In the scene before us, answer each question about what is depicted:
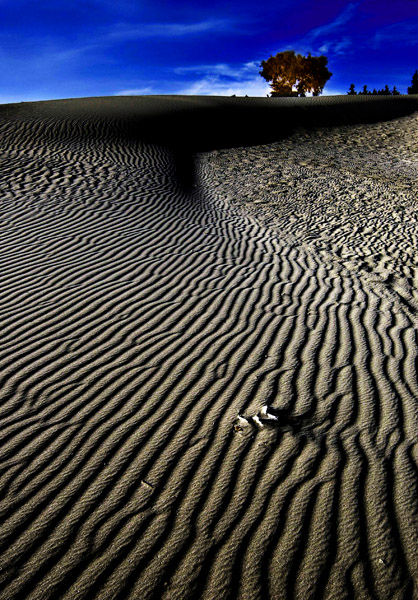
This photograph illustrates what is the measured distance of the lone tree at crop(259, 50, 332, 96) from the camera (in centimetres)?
5328

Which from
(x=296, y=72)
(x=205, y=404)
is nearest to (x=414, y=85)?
(x=296, y=72)

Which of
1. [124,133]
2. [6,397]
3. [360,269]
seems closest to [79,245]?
[6,397]

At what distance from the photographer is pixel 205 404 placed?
3.59 metres

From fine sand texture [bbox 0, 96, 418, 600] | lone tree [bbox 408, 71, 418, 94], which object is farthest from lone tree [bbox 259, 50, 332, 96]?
fine sand texture [bbox 0, 96, 418, 600]

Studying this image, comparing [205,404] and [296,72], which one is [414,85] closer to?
[296,72]

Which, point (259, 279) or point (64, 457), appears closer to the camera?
point (64, 457)

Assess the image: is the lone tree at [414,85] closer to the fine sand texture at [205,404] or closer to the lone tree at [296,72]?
the lone tree at [296,72]

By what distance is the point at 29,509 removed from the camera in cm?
265

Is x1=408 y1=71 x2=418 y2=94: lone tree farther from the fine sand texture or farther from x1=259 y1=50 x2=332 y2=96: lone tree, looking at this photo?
the fine sand texture

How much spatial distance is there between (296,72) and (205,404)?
5906cm

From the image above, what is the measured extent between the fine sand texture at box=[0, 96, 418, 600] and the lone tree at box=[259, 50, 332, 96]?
51532 millimetres

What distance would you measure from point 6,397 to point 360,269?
5403 millimetres

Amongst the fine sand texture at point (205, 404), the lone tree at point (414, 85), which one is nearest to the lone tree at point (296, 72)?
the lone tree at point (414, 85)

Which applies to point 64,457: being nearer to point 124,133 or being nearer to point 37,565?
point 37,565
